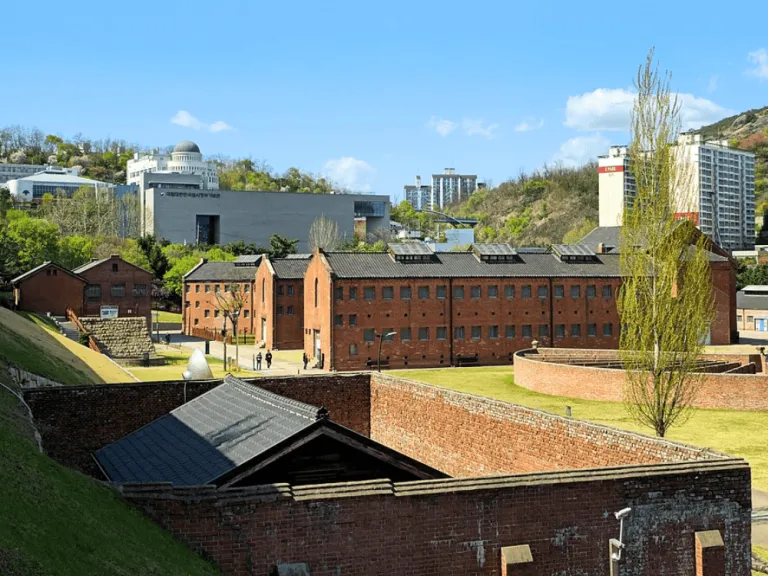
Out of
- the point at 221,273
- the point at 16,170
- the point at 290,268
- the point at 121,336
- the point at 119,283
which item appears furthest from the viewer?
the point at 16,170

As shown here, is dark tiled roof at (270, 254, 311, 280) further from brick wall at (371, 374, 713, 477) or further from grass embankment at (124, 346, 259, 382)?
brick wall at (371, 374, 713, 477)

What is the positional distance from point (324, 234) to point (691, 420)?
9881 centimetres

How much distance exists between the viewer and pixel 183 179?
148 metres

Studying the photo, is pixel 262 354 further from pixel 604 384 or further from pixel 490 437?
pixel 490 437

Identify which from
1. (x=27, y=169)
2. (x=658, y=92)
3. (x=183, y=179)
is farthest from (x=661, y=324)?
Answer: (x=27, y=169)

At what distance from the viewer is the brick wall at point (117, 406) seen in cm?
1903

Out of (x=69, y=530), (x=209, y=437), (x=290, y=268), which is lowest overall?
(x=209, y=437)

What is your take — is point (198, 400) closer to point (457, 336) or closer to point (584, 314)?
point (457, 336)

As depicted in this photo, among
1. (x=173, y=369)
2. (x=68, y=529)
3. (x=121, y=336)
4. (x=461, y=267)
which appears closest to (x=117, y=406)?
(x=68, y=529)

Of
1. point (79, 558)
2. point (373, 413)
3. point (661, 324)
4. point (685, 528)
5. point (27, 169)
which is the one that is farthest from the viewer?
point (27, 169)

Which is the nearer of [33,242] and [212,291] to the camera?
[212,291]

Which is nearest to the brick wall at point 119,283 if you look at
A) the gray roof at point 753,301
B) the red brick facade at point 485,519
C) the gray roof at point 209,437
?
the gray roof at point 753,301

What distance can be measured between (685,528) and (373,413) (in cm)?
1103

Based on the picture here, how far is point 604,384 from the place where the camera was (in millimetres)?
42156
